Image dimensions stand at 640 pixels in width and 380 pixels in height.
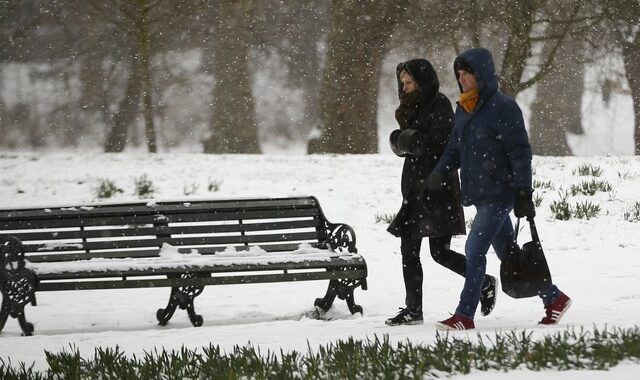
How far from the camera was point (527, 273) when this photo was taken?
5.10 meters

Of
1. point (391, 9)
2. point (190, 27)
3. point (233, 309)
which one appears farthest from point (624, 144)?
point (233, 309)

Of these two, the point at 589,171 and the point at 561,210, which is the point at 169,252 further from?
the point at 589,171

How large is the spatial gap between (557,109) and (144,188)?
1739 cm

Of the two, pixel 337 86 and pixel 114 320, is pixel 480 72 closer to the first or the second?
pixel 114 320

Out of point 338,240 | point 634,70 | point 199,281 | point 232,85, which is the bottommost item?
point 199,281

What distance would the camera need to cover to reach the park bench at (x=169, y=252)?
6.27 metres

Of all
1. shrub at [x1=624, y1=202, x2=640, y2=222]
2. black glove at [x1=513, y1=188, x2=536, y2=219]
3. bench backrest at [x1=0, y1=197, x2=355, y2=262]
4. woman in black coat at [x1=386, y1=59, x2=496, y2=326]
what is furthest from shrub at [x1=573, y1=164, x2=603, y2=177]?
black glove at [x1=513, y1=188, x2=536, y2=219]

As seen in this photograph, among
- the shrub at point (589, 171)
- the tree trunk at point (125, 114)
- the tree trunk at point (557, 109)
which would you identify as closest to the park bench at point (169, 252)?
the shrub at point (589, 171)

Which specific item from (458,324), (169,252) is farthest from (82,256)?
(458,324)

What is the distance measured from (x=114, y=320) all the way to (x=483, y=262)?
3204 mm

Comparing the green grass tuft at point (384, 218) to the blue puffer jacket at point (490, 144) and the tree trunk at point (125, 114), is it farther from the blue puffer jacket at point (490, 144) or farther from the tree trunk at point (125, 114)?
the tree trunk at point (125, 114)

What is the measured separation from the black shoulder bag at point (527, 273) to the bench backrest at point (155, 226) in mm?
2227

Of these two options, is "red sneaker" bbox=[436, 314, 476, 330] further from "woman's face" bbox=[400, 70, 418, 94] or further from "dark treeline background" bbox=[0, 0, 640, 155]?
"dark treeline background" bbox=[0, 0, 640, 155]

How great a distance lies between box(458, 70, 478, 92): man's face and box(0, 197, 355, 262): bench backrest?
2.24m
